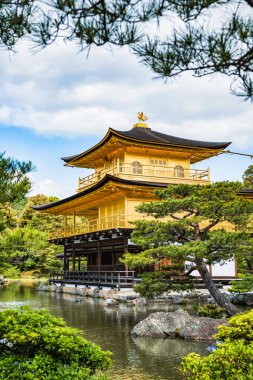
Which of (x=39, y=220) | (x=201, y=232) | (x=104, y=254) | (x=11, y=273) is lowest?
(x=11, y=273)

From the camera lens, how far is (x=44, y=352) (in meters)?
4.47

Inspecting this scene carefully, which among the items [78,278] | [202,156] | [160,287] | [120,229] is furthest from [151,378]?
[202,156]

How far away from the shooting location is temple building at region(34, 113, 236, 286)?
20.7 m

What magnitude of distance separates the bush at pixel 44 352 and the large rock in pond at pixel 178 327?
529 centimetres

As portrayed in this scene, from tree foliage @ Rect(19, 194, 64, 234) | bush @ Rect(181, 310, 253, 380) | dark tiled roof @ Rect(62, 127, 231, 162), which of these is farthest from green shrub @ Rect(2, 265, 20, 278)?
bush @ Rect(181, 310, 253, 380)

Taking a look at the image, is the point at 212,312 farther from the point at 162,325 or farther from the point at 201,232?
the point at 201,232

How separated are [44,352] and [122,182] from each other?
15610mm

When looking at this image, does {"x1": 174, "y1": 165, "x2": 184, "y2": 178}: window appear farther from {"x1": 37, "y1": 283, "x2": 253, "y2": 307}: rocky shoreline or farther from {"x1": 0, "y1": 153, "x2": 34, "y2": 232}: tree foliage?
{"x1": 0, "y1": 153, "x2": 34, "y2": 232}: tree foliage

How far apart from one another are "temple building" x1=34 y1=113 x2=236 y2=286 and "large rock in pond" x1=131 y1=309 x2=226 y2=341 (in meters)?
8.68

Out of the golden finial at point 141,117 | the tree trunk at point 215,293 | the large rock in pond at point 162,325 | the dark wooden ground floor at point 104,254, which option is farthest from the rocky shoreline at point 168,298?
the golden finial at point 141,117

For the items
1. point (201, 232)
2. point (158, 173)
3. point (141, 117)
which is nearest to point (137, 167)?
point (158, 173)

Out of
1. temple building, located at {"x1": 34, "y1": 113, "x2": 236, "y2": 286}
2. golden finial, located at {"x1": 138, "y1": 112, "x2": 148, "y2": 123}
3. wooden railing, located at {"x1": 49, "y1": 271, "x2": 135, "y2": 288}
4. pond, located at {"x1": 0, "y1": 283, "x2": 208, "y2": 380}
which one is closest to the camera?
pond, located at {"x1": 0, "y1": 283, "x2": 208, "y2": 380}

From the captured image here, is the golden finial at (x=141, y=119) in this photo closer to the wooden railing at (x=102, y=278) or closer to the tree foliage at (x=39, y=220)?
the wooden railing at (x=102, y=278)

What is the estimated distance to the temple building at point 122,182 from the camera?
67.9 feet
